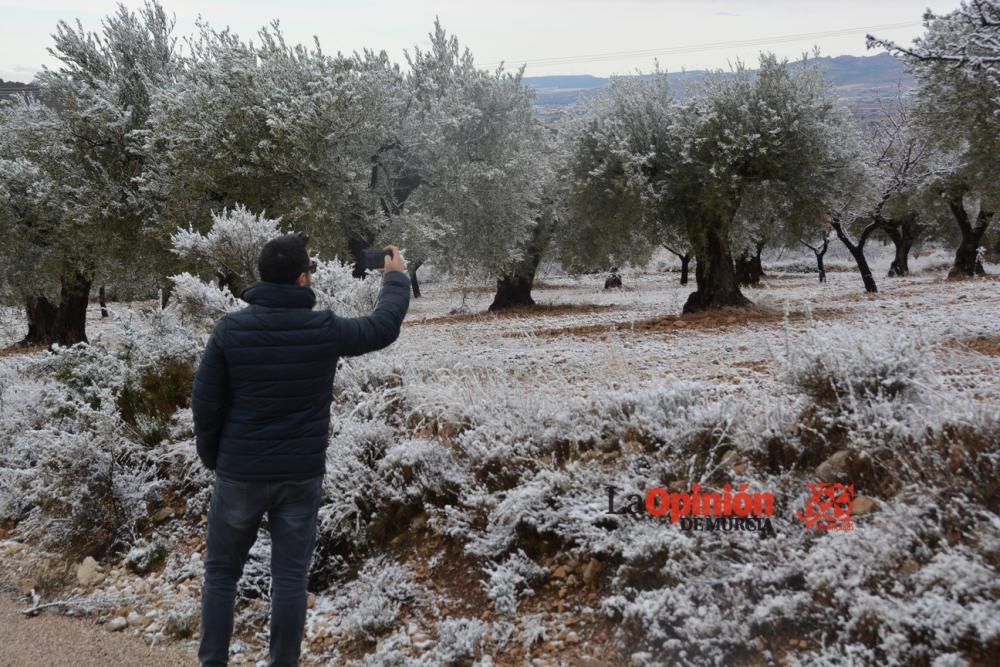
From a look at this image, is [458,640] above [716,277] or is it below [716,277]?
below

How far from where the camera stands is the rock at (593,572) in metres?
4.30

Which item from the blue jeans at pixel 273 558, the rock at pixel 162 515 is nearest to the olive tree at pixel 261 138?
the rock at pixel 162 515

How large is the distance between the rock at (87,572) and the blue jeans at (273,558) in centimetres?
279

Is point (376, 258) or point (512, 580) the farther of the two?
point (512, 580)

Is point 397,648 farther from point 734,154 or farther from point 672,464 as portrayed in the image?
point 734,154

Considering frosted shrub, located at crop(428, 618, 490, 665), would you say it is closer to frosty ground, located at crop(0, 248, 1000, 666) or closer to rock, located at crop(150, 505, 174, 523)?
frosty ground, located at crop(0, 248, 1000, 666)

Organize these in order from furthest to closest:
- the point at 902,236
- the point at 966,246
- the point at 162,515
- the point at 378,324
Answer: the point at 902,236
the point at 966,246
the point at 162,515
the point at 378,324

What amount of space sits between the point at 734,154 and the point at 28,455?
1381cm

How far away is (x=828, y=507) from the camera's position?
13.2 ft

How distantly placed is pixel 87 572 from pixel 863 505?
242 inches

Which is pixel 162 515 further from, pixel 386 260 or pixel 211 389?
pixel 386 260

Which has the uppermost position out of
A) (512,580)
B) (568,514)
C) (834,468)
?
(834,468)

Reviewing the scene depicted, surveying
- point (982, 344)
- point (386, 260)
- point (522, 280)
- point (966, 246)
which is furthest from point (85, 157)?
point (966, 246)

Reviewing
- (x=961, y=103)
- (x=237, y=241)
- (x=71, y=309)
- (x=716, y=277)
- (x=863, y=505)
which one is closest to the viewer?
(x=863, y=505)
